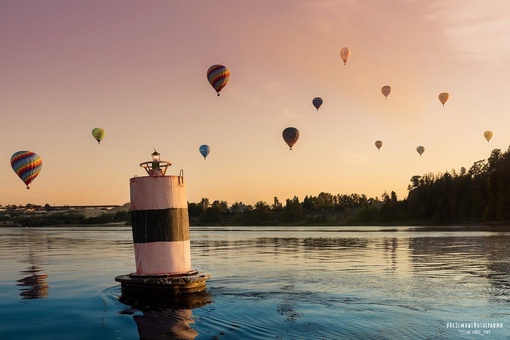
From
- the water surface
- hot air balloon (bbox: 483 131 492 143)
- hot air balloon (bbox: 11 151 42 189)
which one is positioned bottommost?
the water surface

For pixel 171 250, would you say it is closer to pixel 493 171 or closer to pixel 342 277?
pixel 342 277

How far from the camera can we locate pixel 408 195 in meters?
185

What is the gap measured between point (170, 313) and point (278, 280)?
6.56 metres

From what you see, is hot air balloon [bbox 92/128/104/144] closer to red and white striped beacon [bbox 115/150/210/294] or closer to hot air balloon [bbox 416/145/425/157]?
hot air balloon [bbox 416/145/425/157]

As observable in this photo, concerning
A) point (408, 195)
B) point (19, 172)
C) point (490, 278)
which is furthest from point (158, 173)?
point (408, 195)

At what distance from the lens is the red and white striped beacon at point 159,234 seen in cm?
1312

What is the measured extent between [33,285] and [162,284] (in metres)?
5.35

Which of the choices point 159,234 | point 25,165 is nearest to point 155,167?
point 159,234

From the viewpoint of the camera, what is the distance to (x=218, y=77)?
64.8 metres

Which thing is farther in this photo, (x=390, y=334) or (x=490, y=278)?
(x=490, y=278)

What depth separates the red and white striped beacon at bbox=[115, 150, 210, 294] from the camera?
13.1 meters

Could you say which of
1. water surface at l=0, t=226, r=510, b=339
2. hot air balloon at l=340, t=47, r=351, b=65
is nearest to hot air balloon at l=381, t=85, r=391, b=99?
hot air balloon at l=340, t=47, r=351, b=65

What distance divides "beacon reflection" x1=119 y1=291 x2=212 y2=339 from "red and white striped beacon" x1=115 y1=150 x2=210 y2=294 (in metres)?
0.34

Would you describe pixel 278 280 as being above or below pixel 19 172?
below
